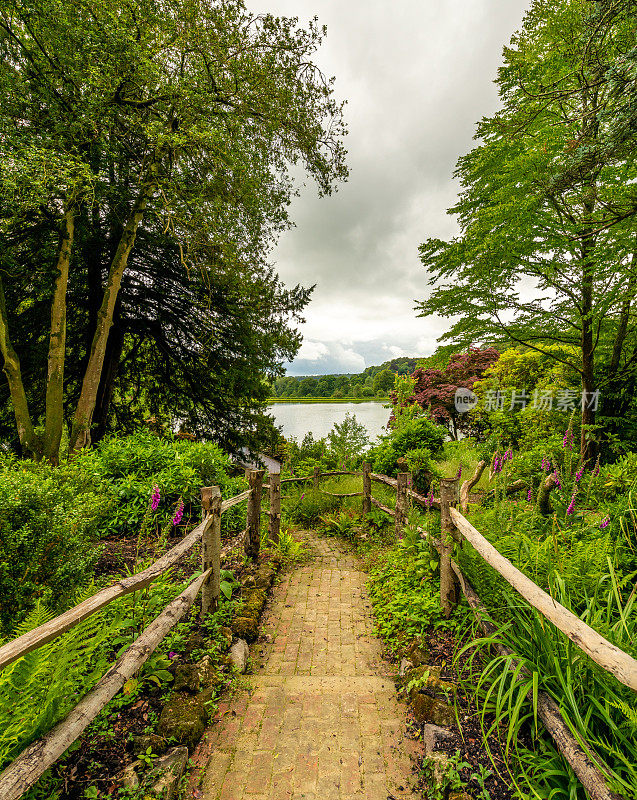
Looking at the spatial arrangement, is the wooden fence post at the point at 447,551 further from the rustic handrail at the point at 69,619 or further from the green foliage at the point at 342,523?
the green foliage at the point at 342,523

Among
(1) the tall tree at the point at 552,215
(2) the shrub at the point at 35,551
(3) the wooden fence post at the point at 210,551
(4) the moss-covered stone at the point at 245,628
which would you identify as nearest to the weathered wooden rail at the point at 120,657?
(3) the wooden fence post at the point at 210,551

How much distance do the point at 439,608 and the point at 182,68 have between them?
29.1 feet

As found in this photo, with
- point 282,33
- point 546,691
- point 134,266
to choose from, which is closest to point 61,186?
point 134,266

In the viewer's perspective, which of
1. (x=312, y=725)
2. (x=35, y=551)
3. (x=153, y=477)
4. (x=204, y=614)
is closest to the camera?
(x=35, y=551)

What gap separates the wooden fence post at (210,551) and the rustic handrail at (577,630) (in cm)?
250

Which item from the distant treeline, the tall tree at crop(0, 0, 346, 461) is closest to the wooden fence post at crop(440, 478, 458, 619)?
the tall tree at crop(0, 0, 346, 461)

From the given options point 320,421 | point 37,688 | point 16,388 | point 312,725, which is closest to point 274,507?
point 312,725

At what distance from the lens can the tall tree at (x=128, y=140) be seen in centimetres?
523

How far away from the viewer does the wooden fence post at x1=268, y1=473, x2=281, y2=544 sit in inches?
224

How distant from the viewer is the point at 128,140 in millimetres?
6707

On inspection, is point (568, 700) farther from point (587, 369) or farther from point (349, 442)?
point (349, 442)

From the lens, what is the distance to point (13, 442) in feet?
27.7

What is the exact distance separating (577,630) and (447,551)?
1769 mm

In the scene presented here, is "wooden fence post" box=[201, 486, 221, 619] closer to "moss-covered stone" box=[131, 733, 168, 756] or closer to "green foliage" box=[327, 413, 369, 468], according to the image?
"moss-covered stone" box=[131, 733, 168, 756]
